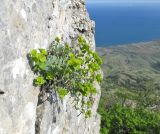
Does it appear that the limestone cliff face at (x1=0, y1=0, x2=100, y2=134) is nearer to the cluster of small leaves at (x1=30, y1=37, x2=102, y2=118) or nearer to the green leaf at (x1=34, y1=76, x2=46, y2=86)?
the green leaf at (x1=34, y1=76, x2=46, y2=86)

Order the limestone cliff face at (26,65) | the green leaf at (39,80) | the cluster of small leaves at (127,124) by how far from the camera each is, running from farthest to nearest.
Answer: the cluster of small leaves at (127,124)
the green leaf at (39,80)
the limestone cliff face at (26,65)

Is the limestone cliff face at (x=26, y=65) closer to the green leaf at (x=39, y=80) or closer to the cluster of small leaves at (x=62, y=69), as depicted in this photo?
the green leaf at (x=39, y=80)

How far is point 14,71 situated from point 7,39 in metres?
0.99

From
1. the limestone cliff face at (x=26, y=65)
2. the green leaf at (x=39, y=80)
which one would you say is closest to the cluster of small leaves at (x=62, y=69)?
the green leaf at (x=39, y=80)

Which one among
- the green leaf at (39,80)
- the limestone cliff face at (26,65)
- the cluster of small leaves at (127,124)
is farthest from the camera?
the cluster of small leaves at (127,124)

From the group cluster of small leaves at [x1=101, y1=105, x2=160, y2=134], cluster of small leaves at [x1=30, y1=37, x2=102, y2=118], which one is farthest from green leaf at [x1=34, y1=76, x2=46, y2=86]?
cluster of small leaves at [x1=101, y1=105, x2=160, y2=134]

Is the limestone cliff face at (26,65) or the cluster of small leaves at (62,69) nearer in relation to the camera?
the limestone cliff face at (26,65)

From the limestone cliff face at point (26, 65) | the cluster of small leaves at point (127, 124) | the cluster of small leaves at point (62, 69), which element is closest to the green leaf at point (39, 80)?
the cluster of small leaves at point (62, 69)

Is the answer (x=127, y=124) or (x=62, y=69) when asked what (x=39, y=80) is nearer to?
(x=62, y=69)

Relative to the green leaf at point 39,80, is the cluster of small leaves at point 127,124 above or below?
below

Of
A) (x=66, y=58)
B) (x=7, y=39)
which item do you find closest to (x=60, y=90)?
(x=66, y=58)

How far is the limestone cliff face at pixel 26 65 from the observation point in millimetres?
11117

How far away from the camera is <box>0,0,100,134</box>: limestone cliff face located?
1112cm

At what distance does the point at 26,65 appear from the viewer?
1221 cm
